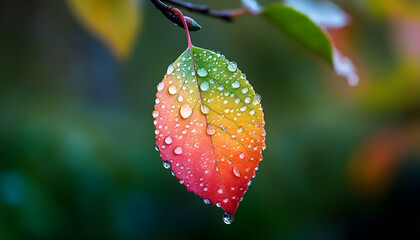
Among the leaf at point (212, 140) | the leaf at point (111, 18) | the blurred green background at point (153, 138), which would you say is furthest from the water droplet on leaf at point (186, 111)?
the blurred green background at point (153, 138)

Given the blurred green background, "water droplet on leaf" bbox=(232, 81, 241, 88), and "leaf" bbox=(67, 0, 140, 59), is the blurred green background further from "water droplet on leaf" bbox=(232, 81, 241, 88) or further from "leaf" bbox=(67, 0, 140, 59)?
"water droplet on leaf" bbox=(232, 81, 241, 88)

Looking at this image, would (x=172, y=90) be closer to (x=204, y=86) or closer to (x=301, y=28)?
(x=204, y=86)

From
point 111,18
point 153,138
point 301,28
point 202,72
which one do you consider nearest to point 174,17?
point 202,72

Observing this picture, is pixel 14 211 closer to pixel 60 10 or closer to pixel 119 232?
pixel 119 232

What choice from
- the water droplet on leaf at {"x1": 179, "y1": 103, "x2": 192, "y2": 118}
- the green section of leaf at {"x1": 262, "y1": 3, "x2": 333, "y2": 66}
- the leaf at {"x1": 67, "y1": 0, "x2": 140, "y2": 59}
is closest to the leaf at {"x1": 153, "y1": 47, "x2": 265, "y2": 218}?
the water droplet on leaf at {"x1": 179, "y1": 103, "x2": 192, "y2": 118}

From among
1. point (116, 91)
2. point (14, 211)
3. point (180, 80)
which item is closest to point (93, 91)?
point (116, 91)
